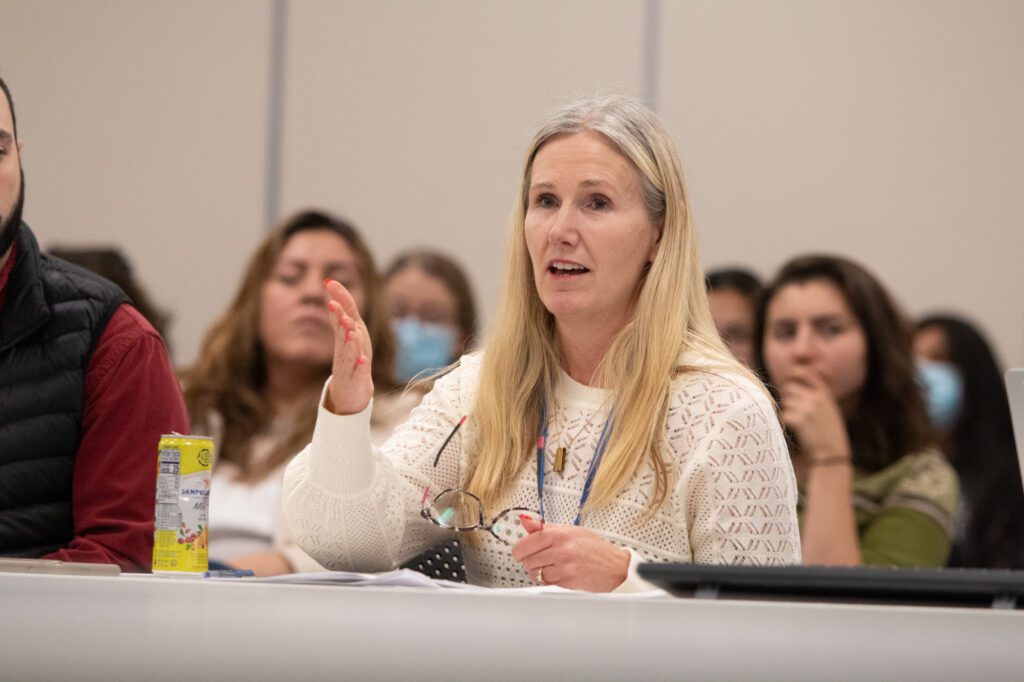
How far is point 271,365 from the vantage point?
11.0ft

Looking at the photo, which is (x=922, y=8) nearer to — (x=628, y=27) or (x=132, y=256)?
(x=628, y=27)

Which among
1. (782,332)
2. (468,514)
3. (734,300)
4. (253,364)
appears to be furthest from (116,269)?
(468,514)

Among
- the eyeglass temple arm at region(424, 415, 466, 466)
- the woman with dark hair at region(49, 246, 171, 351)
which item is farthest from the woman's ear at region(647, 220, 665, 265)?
the woman with dark hair at region(49, 246, 171, 351)

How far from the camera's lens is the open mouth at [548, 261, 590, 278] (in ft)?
6.51

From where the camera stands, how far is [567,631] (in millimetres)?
746

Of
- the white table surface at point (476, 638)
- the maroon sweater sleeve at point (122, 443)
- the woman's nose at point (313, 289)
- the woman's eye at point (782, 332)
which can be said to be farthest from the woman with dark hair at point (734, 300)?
the white table surface at point (476, 638)

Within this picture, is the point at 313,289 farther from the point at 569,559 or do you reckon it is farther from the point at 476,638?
the point at 476,638

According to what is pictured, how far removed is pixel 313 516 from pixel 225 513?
51.4 inches

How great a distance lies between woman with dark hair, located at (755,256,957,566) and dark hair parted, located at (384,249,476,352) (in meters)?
0.95

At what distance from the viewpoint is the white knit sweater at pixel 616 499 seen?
1791mm

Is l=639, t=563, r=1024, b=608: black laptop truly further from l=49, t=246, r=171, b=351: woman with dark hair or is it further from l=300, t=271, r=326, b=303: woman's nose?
l=49, t=246, r=171, b=351: woman with dark hair

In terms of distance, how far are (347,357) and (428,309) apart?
7.28ft

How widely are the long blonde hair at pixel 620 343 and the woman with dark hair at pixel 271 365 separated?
97 cm

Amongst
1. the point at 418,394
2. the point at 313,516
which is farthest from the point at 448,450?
the point at 418,394
